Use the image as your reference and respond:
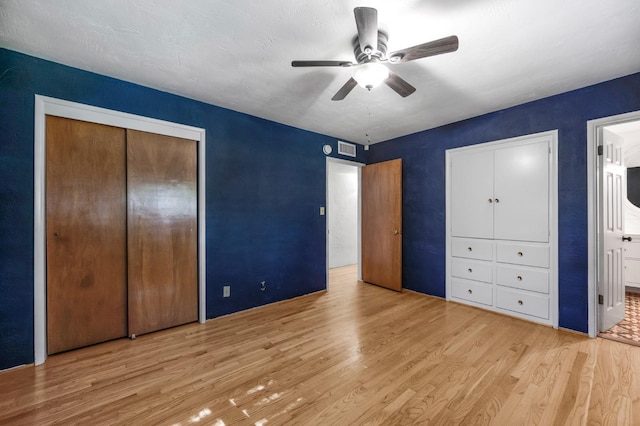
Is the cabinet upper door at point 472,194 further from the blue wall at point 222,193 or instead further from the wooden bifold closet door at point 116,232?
the wooden bifold closet door at point 116,232

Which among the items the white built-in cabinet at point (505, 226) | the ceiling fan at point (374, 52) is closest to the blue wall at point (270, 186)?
the white built-in cabinet at point (505, 226)

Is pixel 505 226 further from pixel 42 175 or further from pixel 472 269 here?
pixel 42 175

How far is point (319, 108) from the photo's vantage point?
308 cm

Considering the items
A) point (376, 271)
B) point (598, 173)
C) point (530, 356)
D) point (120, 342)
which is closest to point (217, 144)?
point (120, 342)

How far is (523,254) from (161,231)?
3.98 meters

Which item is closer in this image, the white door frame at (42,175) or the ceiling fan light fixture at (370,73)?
the ceiling fan light fixture at (370,73)

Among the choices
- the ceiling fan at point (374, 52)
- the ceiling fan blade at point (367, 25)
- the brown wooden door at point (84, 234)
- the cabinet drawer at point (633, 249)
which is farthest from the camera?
the cabinet drawer at point (633, 249)

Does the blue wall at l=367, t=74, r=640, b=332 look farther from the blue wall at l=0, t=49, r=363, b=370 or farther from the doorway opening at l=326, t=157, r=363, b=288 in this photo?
the doorway opening at l=326, t=157, r=363, b=288

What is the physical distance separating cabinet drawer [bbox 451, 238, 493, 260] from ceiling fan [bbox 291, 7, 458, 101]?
236 centimetres

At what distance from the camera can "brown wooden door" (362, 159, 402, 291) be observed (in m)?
4.07

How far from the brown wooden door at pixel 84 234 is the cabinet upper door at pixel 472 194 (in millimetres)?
3869

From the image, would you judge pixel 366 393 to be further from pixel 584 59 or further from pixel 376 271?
pixel 584 59

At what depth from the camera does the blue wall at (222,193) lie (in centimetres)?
202

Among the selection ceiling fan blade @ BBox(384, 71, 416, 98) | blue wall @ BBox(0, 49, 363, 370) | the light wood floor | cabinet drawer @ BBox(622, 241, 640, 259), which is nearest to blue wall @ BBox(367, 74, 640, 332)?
the light wood floor
